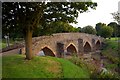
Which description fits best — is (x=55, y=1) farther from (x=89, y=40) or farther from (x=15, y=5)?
(x=89, y=40)

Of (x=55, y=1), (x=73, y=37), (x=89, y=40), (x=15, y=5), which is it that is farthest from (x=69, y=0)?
(x=89, y=40)

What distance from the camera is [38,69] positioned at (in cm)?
1667

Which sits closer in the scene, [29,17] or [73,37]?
[29,17]

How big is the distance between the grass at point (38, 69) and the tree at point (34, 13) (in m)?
0.86

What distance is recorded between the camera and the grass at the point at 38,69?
15812mm

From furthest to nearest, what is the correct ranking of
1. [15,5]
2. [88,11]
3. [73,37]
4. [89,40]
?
[89,40], [73,37], [88,11], [15,5]

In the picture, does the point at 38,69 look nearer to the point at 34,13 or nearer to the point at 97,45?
the point at 34,13

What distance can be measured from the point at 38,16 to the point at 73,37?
27.1 metres

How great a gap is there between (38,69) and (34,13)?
11.2 ft

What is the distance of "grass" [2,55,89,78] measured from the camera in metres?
15.8

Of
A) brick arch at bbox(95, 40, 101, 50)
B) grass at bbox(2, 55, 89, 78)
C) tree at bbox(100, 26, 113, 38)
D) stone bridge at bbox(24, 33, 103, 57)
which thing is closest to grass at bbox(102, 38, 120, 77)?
brick arch at bbox(95, 40, 101, 50)

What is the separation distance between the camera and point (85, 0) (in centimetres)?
1712

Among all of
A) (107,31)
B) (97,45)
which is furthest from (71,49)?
(107,31)

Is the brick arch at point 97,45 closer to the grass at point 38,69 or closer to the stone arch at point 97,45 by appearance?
the stone arch at point 97,45
